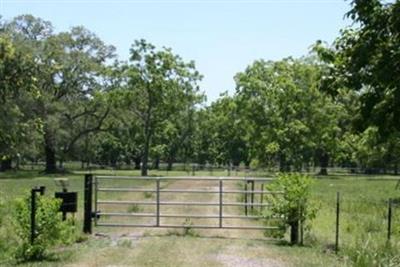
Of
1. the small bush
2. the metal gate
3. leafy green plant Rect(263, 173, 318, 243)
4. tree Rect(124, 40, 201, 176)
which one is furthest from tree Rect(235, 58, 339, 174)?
the small bush

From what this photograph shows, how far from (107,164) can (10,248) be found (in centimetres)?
11041

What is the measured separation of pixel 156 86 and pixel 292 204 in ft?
163

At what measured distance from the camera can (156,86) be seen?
65.2 meters

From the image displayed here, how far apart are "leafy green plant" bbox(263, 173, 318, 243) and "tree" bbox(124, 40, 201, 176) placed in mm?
48532

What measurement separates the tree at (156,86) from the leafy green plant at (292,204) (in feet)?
159

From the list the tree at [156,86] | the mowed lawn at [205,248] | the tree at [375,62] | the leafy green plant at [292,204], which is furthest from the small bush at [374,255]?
the tree at [156,86]

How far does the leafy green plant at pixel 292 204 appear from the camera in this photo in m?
16.4

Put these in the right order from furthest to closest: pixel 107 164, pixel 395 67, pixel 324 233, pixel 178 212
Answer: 1. pixel 107 164
2. pixel 178 212
3. pixel 324 233
4. pixel 395 67

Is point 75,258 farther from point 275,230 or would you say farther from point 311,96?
point 311,96

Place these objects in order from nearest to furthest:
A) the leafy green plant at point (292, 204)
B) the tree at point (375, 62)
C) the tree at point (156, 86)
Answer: the tree at point (375, 62) < the leafy green plant at point (292, 204) < the tree at point (156, 86)

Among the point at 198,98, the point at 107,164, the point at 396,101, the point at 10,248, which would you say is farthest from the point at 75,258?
the point at 107,164

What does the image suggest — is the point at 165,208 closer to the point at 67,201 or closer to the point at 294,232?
the point at 67,201

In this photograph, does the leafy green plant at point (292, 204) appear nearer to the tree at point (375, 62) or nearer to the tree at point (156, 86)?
the tree at point (375, 62)

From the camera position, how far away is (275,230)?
17.0 m
